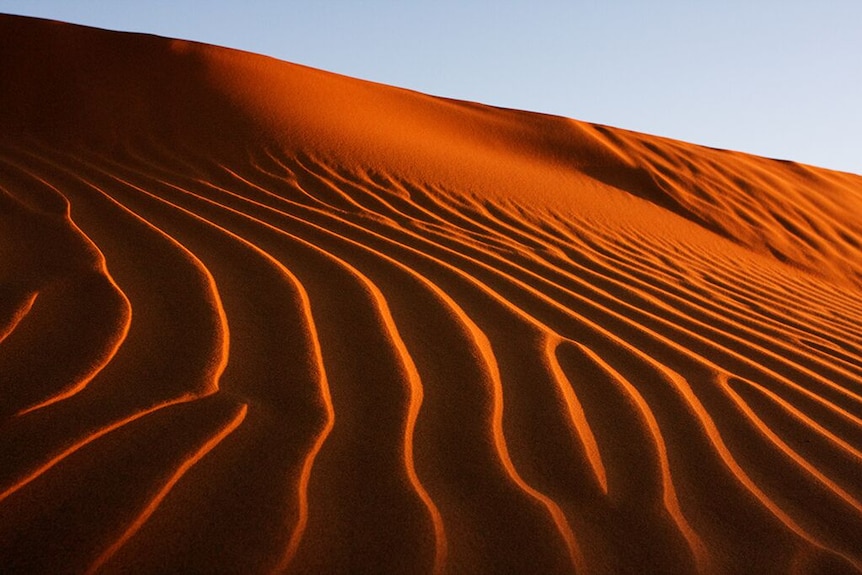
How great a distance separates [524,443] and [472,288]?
1.28 meters

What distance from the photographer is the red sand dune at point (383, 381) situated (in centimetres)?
150

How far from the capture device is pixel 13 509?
141 centimetres

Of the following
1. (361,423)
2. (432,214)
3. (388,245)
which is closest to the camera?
(361,423)

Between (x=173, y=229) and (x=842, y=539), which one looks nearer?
(x=842, y=539)

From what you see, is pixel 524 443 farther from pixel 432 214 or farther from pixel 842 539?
pixel 432 214

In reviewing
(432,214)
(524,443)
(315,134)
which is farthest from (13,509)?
(315,134)

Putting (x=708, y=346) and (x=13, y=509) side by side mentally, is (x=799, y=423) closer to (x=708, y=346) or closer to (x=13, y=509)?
(x=708, y=346)

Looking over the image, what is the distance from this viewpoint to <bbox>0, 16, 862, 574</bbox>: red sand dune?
150cm

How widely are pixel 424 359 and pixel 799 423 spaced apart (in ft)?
3.91

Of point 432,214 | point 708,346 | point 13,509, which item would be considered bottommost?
point 13,509

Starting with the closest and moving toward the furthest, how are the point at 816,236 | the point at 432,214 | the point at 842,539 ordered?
the point at 842,539 → the point at 432,214 → the point at 816,236

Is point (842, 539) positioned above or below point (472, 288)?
below

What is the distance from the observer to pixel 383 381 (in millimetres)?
2131

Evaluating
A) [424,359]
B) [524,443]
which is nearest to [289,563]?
[524,443]
